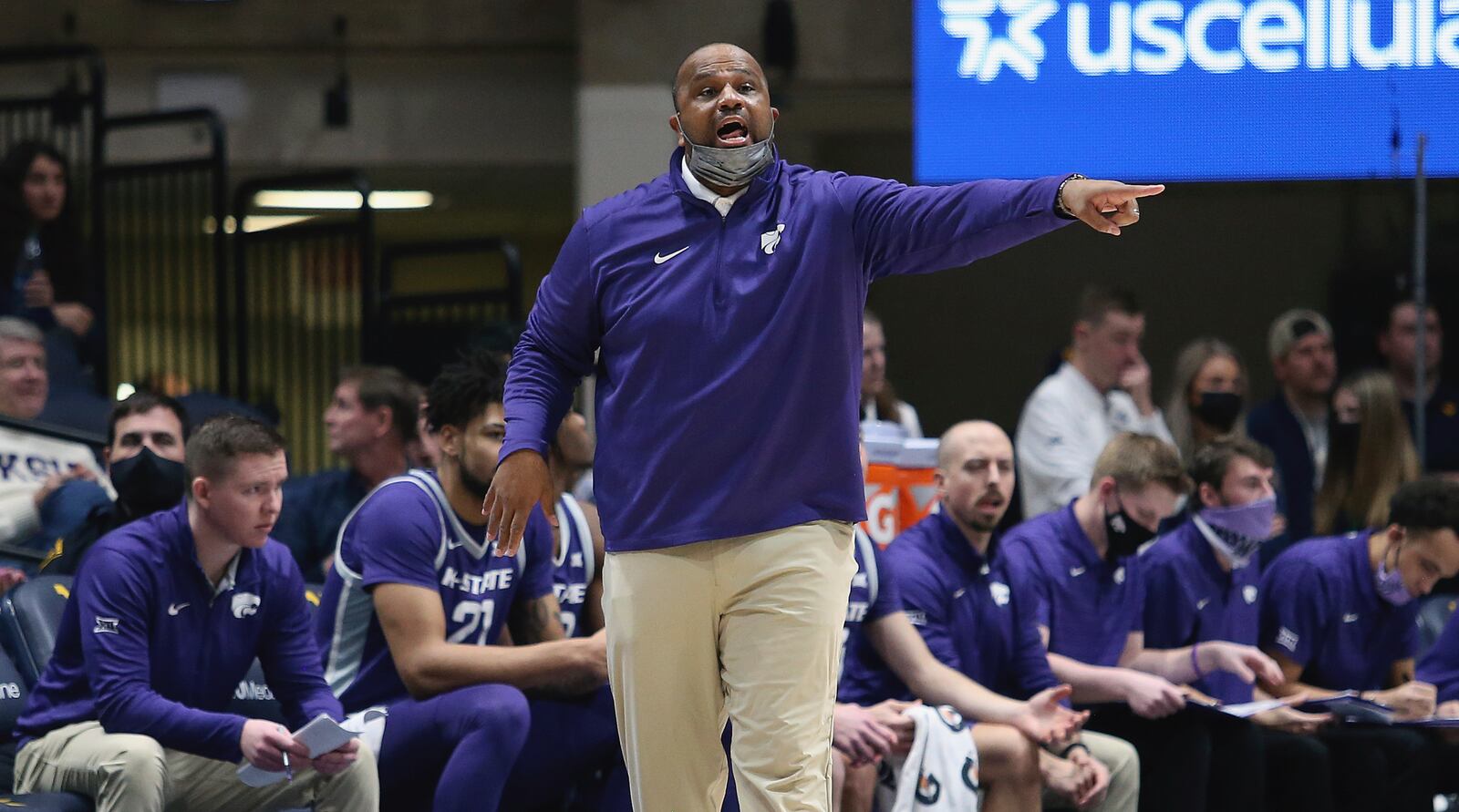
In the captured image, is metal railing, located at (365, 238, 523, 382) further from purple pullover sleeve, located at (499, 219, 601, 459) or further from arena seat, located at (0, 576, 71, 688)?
purple pullover sleeve, located at (499, 219, 601, 459)

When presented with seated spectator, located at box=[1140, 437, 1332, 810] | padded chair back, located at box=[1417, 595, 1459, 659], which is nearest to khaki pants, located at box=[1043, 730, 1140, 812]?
seated spectator, located at box=[1140, 437, 1332, 810]

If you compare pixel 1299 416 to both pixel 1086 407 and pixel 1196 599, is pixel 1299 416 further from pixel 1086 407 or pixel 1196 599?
pixel 1196 599

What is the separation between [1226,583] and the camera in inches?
241

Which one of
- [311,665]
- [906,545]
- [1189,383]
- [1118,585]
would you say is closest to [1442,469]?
[1189,383]

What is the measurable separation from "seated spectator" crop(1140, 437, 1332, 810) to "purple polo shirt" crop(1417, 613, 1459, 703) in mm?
599

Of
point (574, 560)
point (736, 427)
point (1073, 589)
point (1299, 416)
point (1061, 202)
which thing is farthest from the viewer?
point (1299, 416)

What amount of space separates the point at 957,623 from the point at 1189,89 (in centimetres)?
292

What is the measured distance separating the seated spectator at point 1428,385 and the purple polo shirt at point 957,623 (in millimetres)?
2488

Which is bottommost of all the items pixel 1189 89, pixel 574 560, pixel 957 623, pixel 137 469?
pixel 957 623

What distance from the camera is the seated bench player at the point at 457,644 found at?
4.64 meters

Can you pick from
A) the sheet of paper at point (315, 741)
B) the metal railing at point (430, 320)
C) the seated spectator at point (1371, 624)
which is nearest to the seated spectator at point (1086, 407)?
the seated spectator at point (1371, 624)

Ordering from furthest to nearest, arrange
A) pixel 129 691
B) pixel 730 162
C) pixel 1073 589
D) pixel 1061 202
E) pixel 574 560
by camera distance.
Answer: pixel 1073 589
pixel 574 560
pixel 129 691
pixel 730 162
pixel 1061 202

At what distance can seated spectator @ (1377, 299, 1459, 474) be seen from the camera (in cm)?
747

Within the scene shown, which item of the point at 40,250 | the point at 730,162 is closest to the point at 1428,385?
the point at 730,162
